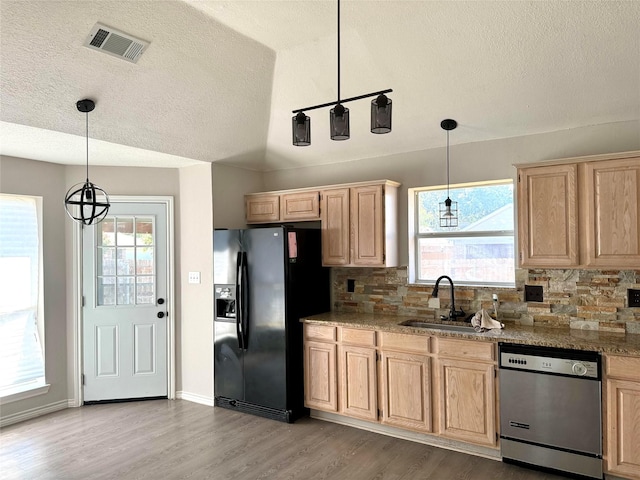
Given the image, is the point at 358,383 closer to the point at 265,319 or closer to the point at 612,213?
the point at 265,319

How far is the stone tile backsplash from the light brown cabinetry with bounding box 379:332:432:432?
0.59 metres

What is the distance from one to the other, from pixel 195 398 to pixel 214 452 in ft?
4.07

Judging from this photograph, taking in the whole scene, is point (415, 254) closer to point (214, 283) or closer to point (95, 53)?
point (214, 283)

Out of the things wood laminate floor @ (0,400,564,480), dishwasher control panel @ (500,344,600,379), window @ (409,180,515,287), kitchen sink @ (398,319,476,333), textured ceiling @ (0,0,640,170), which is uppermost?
textured ceiling @ (0,0,640,170)

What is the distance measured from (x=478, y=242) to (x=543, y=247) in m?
0.72

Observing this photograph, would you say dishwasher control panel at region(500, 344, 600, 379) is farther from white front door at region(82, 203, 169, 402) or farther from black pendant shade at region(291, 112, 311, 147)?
white front door at region(82, 203, 169, 402)

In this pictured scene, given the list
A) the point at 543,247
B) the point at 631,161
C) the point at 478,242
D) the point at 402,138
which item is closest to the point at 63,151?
the point at 402,138

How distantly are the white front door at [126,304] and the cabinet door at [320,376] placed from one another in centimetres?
157

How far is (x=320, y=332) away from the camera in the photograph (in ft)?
13.1

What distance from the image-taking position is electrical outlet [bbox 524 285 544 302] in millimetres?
3545

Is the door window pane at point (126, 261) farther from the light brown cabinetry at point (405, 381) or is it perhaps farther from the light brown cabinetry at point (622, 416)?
the light brown cabinetry at point (622, 416)

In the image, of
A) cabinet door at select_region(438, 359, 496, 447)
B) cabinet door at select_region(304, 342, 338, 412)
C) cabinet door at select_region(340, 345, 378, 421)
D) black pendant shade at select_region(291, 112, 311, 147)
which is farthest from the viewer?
cabinet door at select_region(304, 342, 338, 412)

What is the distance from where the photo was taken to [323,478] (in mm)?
3035

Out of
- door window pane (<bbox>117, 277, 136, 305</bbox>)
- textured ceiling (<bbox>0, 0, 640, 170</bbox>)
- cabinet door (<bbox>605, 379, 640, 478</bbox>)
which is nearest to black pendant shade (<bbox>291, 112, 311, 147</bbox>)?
textured ceiling (<bbox>0, 0, 640, 170</bbox>)
